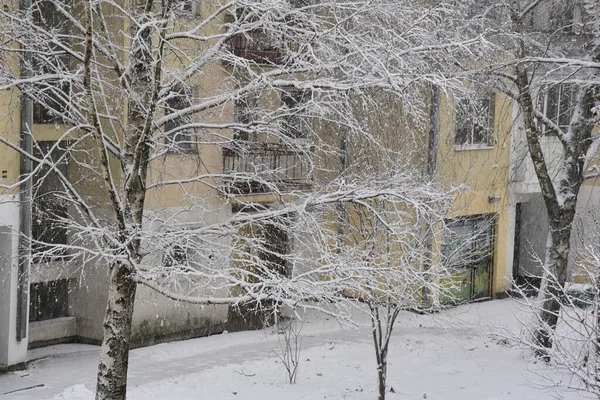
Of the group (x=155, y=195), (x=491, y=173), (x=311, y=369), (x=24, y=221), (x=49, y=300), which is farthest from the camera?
(x=491, y=173)

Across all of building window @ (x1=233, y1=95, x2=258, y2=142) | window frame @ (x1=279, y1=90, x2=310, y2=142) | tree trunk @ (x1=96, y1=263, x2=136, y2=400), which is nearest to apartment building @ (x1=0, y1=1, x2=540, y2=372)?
building window @ (x1=233, y1=95, x2=258, y2=142)

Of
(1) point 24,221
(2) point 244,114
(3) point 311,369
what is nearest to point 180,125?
(2) point 244,114

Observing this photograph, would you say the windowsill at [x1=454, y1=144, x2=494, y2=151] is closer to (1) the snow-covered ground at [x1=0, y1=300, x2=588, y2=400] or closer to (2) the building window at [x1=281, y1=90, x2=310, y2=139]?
(1) the snow-covered ground at [x1=0, y1=300, x2=588, y2=400]

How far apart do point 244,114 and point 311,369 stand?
7.20 meters

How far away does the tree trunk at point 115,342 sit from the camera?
401 inches

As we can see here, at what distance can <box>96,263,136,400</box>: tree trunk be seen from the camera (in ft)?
33.4

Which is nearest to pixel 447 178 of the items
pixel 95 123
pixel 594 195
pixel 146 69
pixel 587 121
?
pixel 587 121

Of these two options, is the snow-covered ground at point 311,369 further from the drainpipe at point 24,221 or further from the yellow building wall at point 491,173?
the yellow building wall at point 491,173

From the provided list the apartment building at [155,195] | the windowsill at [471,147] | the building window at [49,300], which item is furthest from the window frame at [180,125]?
the windowsill at [471,147]

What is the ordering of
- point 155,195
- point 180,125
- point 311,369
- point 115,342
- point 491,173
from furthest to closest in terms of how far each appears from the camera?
point 491,173
point 155,195
point 311,369
point 180,125
point 115,342

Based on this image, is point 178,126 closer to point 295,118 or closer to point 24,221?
point 295,118

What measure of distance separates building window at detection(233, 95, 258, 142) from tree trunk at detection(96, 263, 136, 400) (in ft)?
8.28

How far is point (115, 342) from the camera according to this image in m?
10.2

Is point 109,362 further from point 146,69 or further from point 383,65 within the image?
point 383,65
